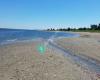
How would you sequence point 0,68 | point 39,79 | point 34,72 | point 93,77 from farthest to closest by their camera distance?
point 0,68, point 34,72, point 93,77, point 39,79

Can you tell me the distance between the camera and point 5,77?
9.82 m

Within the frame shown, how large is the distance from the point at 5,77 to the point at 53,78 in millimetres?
2670

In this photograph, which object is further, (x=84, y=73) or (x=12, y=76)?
(x=84, y=73)

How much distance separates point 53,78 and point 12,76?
230cm

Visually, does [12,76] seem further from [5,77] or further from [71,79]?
[71,79]

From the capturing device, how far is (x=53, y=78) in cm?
964

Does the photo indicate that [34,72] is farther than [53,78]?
Yes

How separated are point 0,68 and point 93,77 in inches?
243

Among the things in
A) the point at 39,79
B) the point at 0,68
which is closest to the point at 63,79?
the point at 39,79

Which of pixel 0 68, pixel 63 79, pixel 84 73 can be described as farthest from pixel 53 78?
pixel 0 68

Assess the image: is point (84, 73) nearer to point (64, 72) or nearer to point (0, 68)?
point (64, 72)

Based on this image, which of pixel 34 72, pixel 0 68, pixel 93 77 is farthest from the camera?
pixel 0 68

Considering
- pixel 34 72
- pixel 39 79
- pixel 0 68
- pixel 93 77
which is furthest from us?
pixel 0 68

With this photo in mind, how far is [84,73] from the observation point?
10.8 metres
